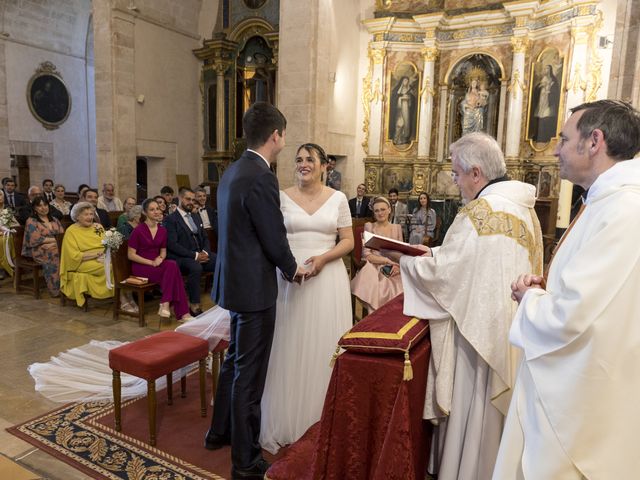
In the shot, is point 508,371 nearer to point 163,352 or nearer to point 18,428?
point 163,352

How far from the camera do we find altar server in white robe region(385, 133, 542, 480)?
231 centimetres

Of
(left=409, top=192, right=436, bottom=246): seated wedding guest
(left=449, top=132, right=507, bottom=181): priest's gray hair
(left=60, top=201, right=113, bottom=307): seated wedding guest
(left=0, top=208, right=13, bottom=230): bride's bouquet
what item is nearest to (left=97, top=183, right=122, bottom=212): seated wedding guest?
(left=0, top=208, right=13, bottom=230): bride's bouquet

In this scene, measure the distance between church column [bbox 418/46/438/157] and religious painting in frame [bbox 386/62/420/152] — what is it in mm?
227

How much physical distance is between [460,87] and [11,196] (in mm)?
10774

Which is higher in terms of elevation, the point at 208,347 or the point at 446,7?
the point at 446,7

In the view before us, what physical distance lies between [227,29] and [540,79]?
802 centimetres

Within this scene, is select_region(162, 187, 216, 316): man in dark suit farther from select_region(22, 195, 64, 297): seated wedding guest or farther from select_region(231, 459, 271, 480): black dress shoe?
select_region(231, 459, 271, 480): black dress shoe


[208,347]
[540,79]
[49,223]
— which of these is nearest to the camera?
[208,347]

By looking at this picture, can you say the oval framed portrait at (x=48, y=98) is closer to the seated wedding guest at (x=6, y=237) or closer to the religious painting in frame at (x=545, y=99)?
the seated wedding guest at (x=6, y=237)

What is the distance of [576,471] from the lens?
5.33ft

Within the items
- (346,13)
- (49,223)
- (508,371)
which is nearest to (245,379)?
(508,371)

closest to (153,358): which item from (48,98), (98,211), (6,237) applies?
(6,237)

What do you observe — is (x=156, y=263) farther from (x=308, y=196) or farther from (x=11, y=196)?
(x=11, y=196)

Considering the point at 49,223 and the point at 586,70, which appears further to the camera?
the point at 586,70
